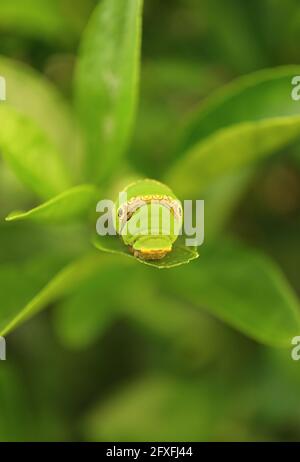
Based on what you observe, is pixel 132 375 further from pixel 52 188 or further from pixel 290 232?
pixel 52 188

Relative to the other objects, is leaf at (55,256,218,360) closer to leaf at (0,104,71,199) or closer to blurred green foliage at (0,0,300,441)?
blurred green foliage at (0,0,300,441)

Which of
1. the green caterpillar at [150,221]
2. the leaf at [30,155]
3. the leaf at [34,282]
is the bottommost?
the green caterpillar at [150,221]

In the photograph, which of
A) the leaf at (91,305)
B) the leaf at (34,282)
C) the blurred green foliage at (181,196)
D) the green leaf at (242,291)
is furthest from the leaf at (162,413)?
the leaf at (34,282)

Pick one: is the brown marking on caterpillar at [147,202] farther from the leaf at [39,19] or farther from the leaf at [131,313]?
the leaf at [39,19]

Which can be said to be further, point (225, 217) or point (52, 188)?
point (225, 217)

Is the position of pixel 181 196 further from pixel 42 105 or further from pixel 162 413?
pixel 162 413
